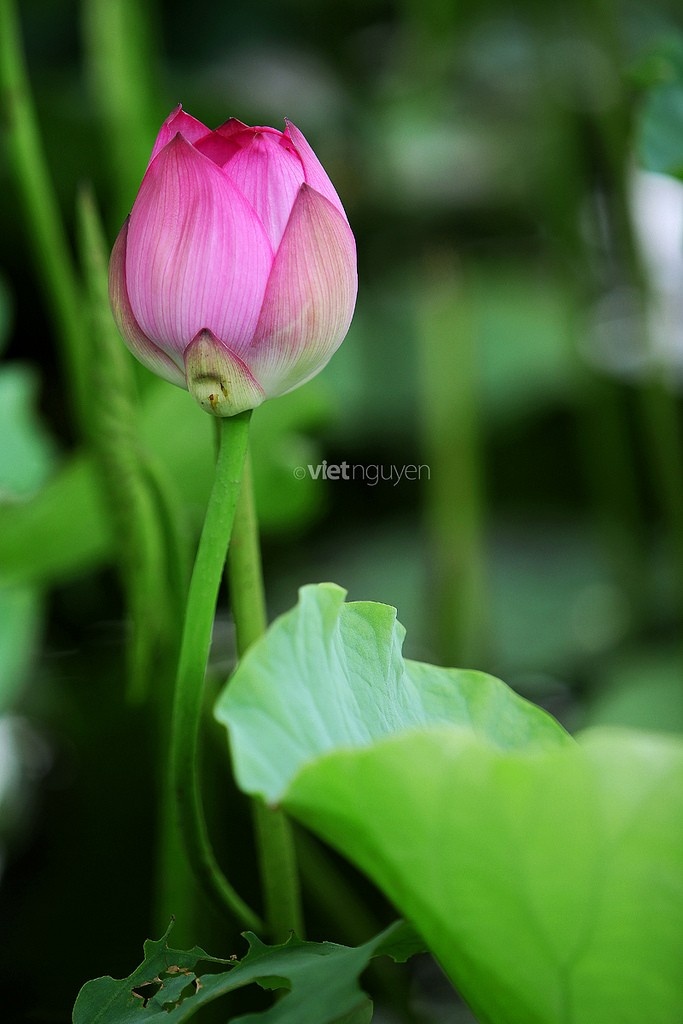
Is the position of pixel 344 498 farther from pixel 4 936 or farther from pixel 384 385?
pixel 4 936

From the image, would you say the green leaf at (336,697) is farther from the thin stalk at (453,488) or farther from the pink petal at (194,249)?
the thin stalk at (453,488)

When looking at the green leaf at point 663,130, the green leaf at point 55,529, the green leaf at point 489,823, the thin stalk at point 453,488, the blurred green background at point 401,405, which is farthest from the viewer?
the thin stalk at point 453,488

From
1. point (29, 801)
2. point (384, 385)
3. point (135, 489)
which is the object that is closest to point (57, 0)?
point (384, 385)

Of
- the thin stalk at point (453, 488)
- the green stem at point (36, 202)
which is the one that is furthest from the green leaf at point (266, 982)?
the thin stalk at point (453, 488)

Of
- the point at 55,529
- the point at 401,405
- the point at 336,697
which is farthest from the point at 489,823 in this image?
the point at 401,405

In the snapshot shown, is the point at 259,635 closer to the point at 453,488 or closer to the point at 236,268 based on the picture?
the point at 236,268

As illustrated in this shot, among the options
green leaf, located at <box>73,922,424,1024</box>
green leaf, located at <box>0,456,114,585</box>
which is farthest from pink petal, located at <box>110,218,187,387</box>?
green leaf, located at <box>0,456,114,585</box>
